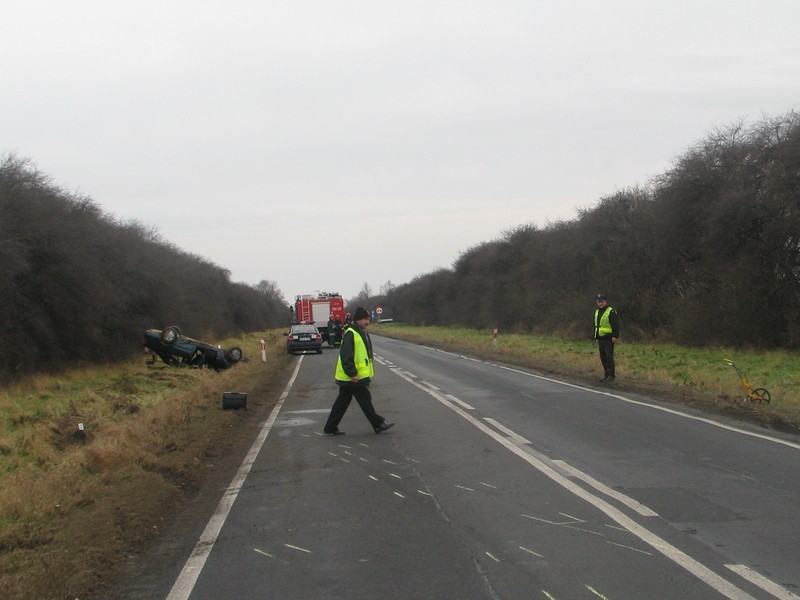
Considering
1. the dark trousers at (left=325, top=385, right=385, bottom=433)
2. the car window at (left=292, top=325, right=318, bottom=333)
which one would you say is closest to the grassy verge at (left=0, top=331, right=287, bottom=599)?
the dark trousers at (left=325, top=385, right=385, bottom=433)

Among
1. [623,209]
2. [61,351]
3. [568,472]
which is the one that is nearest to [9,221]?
[61,351]

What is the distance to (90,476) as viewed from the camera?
29.5 ft

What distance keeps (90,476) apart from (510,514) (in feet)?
16.0

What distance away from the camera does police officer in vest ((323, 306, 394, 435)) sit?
38.5 ft

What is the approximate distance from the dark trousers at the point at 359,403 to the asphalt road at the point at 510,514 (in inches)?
10.3

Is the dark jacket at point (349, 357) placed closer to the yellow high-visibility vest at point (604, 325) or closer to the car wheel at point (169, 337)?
the yellow high-visibility vest at point (604, 325)

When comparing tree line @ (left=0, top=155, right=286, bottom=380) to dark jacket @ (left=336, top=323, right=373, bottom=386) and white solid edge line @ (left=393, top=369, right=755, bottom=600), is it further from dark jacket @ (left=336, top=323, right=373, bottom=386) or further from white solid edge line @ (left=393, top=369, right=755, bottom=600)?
white solid edge line @ (left=393, top=369, right=755, bottom=600)

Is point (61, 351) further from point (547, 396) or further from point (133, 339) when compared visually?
point (547, 396)

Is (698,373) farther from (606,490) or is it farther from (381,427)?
(606,490)

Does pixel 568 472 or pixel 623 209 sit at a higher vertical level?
pixel 623 209

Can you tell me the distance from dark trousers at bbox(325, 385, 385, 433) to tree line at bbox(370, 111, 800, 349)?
2146cm

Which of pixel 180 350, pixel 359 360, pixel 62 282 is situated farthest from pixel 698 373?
pixel 62 282

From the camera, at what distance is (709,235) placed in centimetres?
3186

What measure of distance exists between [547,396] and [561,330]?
33491mm
